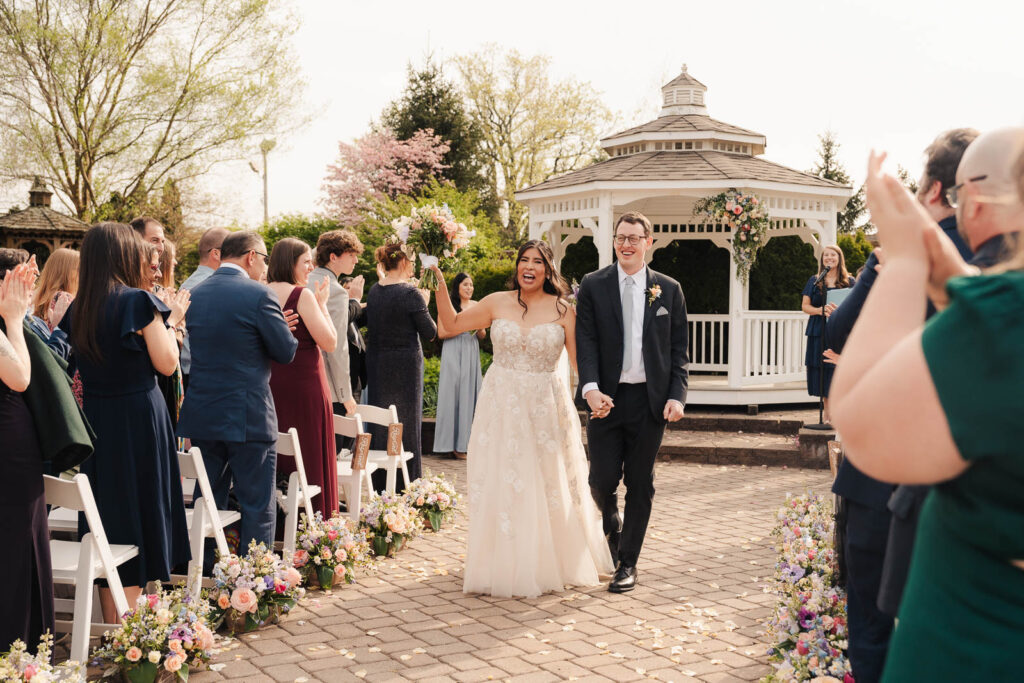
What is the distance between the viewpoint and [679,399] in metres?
5.85

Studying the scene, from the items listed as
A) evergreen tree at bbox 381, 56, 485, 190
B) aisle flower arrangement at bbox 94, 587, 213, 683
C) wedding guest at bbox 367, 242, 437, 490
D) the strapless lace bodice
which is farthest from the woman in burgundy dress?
evergreen tree at bbox 381, 56, 485, 190

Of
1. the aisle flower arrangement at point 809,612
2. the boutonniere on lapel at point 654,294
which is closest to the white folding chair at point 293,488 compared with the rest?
the boutonniere on lapel at point 654,294

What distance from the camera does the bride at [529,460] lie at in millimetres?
5883

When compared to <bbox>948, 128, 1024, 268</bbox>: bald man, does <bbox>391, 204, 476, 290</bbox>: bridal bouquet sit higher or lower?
higher

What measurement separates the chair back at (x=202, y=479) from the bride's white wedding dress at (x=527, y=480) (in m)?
1.63

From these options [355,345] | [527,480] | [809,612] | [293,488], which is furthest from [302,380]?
[809,612]

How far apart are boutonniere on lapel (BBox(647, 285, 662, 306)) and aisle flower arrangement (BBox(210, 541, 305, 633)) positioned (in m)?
2.76

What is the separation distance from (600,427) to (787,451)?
6048mm

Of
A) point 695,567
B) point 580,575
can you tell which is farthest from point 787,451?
point 580,575

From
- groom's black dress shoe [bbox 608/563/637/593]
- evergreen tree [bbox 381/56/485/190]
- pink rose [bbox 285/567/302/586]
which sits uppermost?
evergreen tree [bbox 381/56/485/190]

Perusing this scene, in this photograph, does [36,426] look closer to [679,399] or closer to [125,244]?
[125,244]

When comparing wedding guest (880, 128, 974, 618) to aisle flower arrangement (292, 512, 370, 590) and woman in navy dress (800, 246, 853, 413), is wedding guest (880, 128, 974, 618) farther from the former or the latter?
woman in navy dress (800, 246, 853, 413)

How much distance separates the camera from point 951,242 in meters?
2.45

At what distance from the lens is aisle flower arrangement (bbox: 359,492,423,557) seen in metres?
6.80
